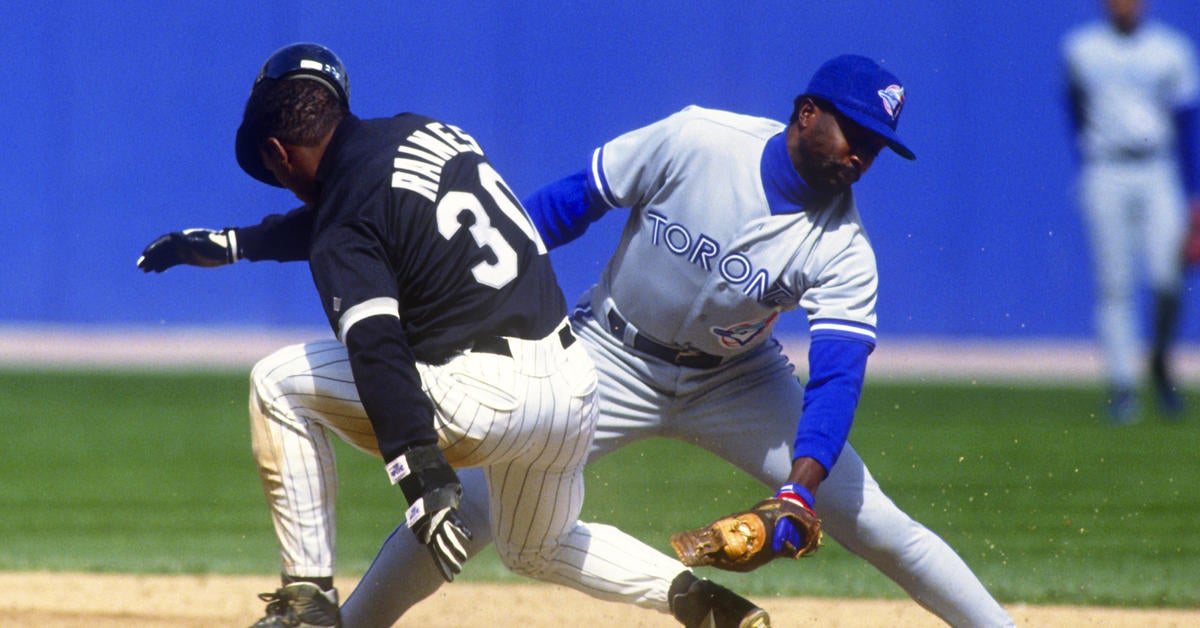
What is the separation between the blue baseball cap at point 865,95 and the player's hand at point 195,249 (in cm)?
141

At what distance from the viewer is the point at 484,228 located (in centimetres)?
291

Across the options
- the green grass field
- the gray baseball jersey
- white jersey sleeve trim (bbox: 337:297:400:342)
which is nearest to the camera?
white jersey sleeve trim (bbox: 337:297:400:342)

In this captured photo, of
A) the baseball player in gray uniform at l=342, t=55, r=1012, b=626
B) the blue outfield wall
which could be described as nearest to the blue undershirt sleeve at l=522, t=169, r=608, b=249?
the baseball player in gray uniform at l=342, t=55, r=1012, b=626

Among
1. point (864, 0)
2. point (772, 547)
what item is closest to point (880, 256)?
point (864, 0)

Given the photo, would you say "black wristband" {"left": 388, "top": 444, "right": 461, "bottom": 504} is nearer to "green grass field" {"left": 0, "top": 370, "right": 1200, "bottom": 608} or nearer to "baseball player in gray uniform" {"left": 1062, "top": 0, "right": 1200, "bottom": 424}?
"green grass field" {"left": 0, "top": 370, "right": 1200, "bottom": 608}

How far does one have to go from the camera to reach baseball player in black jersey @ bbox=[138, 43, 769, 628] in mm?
2678

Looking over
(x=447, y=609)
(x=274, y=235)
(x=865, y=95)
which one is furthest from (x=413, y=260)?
(x=447, y=609)

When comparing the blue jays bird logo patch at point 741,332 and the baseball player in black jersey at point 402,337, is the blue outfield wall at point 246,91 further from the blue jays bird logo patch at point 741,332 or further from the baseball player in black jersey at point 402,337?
the baseball player in black jersey at point 402,337

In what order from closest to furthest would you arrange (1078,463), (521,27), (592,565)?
1. (592,565)
2. (1078,463)
3. (521,27)

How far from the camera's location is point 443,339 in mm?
2885

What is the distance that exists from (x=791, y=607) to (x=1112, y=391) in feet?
19.7

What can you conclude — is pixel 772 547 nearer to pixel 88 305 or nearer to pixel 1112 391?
pixel 1112 391

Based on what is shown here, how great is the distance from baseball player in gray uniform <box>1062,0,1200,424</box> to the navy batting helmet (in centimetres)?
700

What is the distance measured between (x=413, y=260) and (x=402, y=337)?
0.20 meters
